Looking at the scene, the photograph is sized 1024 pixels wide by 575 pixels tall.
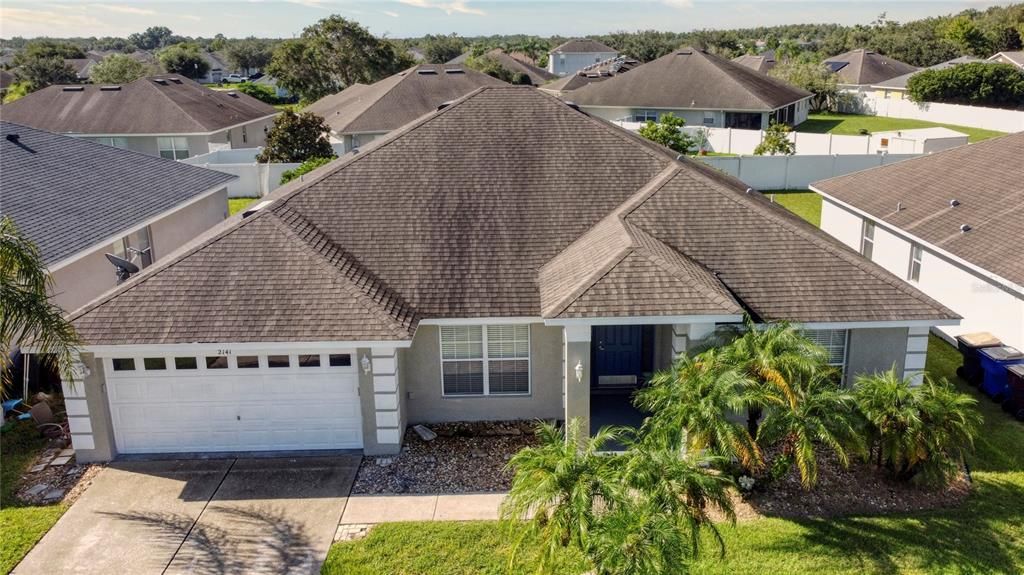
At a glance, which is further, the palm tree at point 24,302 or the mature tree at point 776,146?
the mature tree at point 776,146

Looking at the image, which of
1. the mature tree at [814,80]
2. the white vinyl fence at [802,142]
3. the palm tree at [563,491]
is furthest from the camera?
the mature tree at [814,80]

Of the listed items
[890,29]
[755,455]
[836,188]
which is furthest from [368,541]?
[890,29]

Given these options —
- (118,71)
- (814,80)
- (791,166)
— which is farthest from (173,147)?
(814,80)

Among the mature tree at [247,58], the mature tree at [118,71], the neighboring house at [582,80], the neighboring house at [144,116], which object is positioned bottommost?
the neighboring house at [144,116]

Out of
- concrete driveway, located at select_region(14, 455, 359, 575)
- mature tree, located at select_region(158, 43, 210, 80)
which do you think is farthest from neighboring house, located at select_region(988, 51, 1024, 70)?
mature tree, located at select_region(158, 43, 210, 80)

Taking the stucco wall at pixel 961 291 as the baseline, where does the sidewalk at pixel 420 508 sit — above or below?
below

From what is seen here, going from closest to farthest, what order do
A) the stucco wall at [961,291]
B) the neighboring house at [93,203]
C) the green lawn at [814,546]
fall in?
the green lawn at [814,546] < the stucco wall at [961,291] < the neighboring house at [93,203]

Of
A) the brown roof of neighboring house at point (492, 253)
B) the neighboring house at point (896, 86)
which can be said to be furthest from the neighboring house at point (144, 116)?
the neighboring house at point (896, 86)

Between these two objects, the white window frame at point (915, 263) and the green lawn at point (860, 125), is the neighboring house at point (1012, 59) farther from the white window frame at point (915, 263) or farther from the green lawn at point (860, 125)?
the white window frame at point (915, 263)
